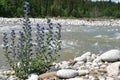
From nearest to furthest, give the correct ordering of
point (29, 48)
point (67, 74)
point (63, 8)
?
point (67, 74) < point (29, 48) < point (63, 8)

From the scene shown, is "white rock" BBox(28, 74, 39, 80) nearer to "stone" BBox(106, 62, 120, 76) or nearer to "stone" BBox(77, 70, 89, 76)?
"stone" BBox(77, 70, 89, 76)

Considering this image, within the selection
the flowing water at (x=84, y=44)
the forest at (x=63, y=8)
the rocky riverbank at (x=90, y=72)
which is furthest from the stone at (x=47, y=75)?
the forest at (x=63, y=8)

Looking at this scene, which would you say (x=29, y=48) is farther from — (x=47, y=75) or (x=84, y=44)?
(x=84, y=44)

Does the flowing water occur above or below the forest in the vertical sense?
above

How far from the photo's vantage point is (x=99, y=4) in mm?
130250

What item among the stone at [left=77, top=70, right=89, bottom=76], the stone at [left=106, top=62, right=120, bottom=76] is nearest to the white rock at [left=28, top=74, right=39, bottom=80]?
the stone at [left=77, top=70, right=89, bottom=76]

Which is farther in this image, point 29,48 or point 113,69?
point 29,48

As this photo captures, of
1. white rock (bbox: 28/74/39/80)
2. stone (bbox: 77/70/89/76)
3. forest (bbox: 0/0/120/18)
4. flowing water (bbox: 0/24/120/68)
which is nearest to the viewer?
stone (bbox: 77/70/89/76)

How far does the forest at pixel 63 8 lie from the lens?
72188 millimetres

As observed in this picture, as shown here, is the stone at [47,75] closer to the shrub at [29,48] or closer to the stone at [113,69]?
the shrub at [29,48]

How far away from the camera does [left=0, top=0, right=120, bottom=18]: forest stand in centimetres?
7219

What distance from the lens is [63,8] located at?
104m

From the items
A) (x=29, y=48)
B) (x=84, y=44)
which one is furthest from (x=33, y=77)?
(x=84, y=44)

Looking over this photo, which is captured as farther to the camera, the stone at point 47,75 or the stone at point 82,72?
the stone at point 47,75
